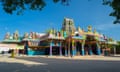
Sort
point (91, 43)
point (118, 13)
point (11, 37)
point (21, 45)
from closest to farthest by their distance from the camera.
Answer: point (118, 13) < point (91, 43) < point (21, 45) < point (11, 37)

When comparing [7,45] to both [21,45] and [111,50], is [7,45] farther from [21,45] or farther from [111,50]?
[111,50]

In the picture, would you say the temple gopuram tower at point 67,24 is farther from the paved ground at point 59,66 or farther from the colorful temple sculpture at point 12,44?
the paved ground at point 59,66

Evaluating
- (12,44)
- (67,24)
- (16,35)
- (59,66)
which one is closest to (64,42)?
(67,24)

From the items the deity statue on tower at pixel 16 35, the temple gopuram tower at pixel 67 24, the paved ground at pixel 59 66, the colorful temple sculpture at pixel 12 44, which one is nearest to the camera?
the paved ground at pixel 59 66

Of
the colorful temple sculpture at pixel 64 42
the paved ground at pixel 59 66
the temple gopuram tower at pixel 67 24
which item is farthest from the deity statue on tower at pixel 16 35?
the paved ground at pixel 59 66

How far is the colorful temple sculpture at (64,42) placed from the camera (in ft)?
184

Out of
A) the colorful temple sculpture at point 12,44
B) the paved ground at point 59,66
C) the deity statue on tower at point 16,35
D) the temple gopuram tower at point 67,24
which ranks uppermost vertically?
the temple gopuram tower at point 67,24

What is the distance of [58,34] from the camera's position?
57344 millimetres

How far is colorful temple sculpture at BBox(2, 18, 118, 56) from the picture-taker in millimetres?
56125

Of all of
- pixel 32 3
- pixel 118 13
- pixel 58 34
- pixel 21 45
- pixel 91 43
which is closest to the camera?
pixel 32 3

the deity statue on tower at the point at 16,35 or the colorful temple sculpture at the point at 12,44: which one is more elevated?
the deity statue on tower at the point at 16,35

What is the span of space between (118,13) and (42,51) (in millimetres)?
54235

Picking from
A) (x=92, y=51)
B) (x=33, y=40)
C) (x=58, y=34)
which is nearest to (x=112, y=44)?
(x=92, y=51)

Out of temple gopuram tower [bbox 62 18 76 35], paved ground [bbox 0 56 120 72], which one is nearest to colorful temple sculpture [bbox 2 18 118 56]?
temple gopuram tower [bbox 62 18 76 35]
